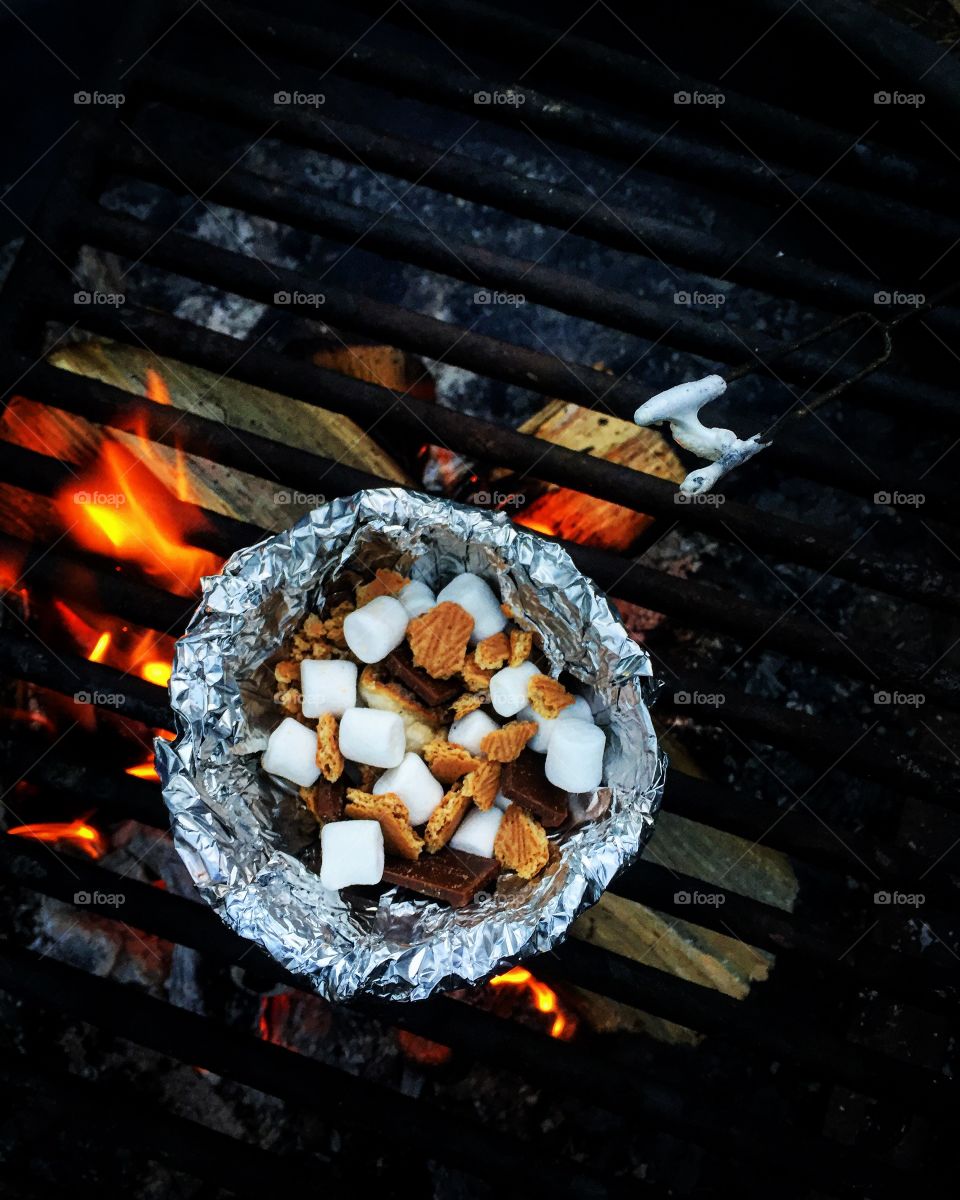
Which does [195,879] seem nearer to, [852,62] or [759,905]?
[759,905]

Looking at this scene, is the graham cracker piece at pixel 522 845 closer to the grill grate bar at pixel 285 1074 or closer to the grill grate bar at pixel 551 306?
the grill grate bar at pixel 285 1074

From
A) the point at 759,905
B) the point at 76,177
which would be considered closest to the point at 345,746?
the point at 759,905

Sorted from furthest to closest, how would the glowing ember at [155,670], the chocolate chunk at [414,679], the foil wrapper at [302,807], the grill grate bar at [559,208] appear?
the glowing ember at [155,670]
the grill grate bar at [559,208]
the chocolate chunk at [414,679]
the foil wrapper at [302,807]

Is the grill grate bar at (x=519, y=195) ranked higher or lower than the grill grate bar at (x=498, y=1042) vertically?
higher

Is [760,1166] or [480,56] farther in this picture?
[480,56]

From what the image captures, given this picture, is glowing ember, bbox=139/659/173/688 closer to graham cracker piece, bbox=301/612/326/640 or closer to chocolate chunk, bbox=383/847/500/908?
graham cracker piece, bbox=301/612/326/640

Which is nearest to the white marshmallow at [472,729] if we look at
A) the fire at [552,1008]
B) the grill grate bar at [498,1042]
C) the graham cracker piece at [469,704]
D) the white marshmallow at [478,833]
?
the graham cracker piece at [469,704]
